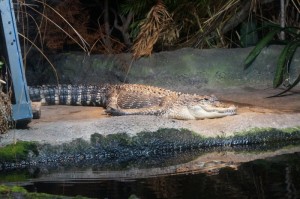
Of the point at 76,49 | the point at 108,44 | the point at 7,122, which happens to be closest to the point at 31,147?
the point at 7,122

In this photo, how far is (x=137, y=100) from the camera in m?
7.75

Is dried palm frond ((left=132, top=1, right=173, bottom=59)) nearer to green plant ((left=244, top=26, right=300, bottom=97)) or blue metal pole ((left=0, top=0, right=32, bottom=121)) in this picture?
green plant ((left=244, top=26, right=300, bottom=97))

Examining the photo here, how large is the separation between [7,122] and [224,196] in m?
2.33

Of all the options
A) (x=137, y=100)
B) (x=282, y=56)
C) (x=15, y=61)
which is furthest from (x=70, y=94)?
(x=282, y=56)

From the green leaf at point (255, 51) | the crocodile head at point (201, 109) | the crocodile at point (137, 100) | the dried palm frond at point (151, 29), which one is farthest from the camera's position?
the dried palm frond at point (151, 29)

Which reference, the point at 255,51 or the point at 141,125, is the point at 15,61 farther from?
the point at 255,51

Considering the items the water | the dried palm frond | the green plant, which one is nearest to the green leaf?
the green plant

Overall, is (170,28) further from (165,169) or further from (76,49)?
(165,169)

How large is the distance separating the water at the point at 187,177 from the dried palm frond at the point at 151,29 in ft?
10.5

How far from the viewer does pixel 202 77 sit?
8.56 m

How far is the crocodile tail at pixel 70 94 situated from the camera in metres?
8.23

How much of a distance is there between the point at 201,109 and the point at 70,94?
6.46ft

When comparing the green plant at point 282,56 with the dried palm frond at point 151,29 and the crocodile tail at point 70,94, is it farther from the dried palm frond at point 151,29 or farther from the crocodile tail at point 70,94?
the crocodile tail at point 70,94

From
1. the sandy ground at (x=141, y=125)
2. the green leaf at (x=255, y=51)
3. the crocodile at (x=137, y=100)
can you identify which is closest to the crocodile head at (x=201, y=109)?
the crocodile at (x=137, y=100)
